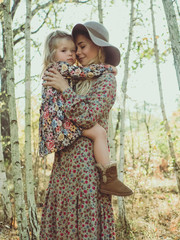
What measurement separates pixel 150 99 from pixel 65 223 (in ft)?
27.3

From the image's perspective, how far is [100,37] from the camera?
186 cm

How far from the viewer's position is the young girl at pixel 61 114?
5.23 ft

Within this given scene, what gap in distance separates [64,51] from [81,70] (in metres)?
0.30

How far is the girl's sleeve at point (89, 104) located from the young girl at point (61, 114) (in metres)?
0.07

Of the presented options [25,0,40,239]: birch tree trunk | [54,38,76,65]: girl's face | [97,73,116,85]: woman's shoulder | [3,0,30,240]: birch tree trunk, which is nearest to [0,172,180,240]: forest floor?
[25,0,40,239]: birch tree trunk

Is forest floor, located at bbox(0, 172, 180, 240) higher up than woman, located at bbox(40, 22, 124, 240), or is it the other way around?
woman, located at bbox(40, 22, 124, 240)

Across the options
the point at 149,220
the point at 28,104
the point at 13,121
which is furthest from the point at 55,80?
the point at 149,220

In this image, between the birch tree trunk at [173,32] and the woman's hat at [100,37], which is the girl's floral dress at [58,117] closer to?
the woman's hat at [100,37]

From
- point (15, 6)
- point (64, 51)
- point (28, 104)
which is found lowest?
point (28, 104)

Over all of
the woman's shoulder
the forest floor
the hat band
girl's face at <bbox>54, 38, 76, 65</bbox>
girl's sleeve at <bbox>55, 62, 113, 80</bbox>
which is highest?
the hat band

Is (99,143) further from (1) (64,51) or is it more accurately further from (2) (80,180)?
(1) (64,51)

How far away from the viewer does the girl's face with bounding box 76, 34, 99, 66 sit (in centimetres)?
184

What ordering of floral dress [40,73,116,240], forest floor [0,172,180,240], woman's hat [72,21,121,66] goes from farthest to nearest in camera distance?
forest floor [0,172,180,240] < woman's hat [72,21,121,66] < floral dress [40,73,116,240]

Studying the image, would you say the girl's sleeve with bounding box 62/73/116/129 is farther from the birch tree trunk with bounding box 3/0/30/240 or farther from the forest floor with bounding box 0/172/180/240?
the forest floor with bounding box 0/172/180/240
